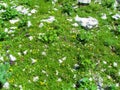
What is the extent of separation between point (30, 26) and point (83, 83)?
4.24m

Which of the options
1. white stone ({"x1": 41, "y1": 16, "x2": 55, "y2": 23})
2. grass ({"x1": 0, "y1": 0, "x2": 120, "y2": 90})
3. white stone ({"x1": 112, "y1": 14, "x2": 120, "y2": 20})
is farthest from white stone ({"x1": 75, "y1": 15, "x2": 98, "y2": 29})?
white stone ({"x1": 41, "y1": 16, "x2": 55, "y2": 23})

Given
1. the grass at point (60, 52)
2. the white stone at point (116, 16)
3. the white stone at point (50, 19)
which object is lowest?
the grass at point (60, 52)

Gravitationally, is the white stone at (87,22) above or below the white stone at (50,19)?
below

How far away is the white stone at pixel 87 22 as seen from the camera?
48.2 ft

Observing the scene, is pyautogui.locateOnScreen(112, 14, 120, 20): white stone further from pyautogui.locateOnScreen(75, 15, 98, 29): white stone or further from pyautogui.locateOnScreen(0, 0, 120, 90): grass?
pyautogui.locateOnScreen(75, 15, 98, 29): white stone

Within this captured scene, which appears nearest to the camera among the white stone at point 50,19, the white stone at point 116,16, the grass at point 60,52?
the grass at point 60,52

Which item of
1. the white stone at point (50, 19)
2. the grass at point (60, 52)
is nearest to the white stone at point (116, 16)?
the grass at point (60, 52)

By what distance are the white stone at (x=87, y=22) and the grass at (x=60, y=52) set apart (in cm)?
25

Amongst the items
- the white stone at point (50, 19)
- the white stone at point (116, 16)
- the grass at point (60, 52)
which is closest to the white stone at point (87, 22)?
the grass at point (60, 52)

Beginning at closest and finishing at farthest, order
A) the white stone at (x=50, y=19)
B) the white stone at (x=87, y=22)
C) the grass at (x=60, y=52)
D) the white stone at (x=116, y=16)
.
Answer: the grass at (x=60, y=52), the white stone at (x=87, y=22), the white stone at (x=50, y=19), the white stone at (x=116, y=16)

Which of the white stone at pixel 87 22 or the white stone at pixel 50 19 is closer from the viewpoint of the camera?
the white stone at pixel 87 22

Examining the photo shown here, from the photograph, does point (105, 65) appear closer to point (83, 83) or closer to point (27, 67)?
point (83, 83)

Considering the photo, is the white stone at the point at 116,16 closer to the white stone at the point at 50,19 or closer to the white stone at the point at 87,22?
the white stone at the point at 87,22

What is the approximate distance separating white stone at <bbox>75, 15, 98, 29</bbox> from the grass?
25cm
